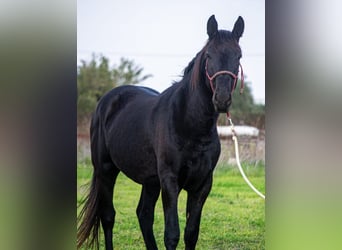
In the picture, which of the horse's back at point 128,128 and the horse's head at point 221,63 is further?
the horse's back at point 128,128

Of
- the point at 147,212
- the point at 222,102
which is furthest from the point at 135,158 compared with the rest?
the point at 222,102

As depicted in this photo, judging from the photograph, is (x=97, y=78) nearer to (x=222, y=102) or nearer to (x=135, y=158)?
(x=135, y=158)

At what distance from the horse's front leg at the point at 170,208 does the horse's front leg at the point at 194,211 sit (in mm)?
138

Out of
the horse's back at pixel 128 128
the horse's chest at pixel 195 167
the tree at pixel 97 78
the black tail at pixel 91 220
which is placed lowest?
the black tail at pixel 91 220

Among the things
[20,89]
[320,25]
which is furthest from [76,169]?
[320,25]

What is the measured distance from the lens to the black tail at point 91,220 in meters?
4.07

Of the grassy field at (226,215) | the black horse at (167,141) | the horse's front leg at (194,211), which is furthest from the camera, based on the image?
the grassy field at (226,215)

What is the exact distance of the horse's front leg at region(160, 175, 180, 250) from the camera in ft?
12.1

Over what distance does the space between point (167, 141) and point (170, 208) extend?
38 cm

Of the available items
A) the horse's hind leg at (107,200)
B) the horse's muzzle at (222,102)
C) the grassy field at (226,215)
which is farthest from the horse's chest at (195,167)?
the horse's hind leg at (107,200)

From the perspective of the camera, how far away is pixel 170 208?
3717mm

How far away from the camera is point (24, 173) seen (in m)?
3.54

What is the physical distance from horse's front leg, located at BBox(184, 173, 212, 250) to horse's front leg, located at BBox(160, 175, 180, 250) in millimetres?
138

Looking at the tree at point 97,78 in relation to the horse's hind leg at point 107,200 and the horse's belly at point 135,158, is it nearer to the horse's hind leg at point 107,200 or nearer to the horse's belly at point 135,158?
the horse's belly at point 135,158
